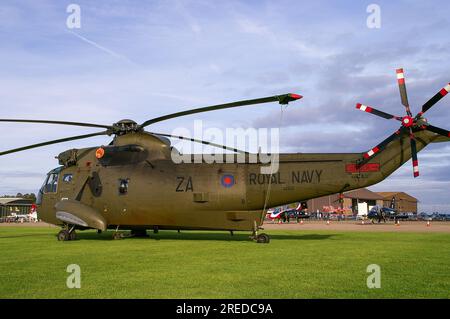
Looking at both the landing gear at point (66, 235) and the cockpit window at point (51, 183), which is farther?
the cockpit window at point (51, 183)

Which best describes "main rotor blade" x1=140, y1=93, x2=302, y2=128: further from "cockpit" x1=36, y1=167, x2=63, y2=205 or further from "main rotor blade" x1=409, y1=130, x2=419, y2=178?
"cockpit" x1=36, y1=167, x2=63, y2=205

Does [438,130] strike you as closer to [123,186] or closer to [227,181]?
[227,181]

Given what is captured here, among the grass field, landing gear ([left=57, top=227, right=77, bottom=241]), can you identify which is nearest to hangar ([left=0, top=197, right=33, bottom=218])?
landing gear ([left=57, top=227, right=77, bottom=241])

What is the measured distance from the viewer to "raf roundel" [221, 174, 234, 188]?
21.3m

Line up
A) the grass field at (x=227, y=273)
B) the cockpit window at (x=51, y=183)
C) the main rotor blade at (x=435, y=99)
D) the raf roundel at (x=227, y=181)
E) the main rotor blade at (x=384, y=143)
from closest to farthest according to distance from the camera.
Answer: the grass field at (x=227, y=273), the main rotor blade at (x=435, y=99), the main rotor blade at (x=384, y=143), the raf roundel at (x=227, y=181), the cockpit window at (x=51, y=183)

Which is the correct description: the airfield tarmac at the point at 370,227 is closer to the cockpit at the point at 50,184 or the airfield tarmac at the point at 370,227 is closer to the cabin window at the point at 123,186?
the cabin window at the point at 123,186

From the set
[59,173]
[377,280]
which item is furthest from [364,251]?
[59,173]

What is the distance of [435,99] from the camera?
18000 millimetres

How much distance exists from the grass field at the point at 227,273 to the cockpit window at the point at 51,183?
8.04 meters

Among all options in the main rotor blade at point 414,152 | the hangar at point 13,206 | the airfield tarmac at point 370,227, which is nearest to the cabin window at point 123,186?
the main rotor blade at point 414,152

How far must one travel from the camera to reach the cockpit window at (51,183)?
81.7 feet

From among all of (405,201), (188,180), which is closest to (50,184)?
(188,180)

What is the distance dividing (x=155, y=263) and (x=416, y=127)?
13240 mm
